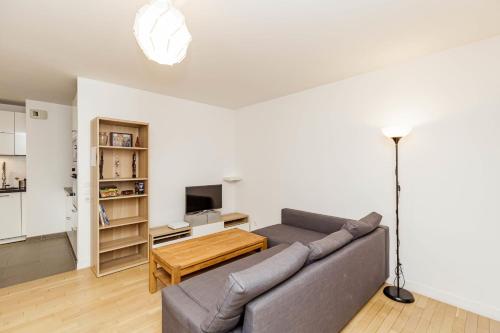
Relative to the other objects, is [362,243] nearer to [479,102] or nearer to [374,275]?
[374,275]

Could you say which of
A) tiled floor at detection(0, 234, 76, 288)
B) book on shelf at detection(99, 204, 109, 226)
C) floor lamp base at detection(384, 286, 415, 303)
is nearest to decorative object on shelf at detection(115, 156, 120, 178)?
book on shelf at detection(99, 204, 109, 226)

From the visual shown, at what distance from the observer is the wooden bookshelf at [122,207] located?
2970 mm

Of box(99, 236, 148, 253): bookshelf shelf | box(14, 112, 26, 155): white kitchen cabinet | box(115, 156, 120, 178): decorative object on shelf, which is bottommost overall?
box(99, 236, 148, 253): bookshelf shelf

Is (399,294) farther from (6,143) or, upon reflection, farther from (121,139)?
(6,143)

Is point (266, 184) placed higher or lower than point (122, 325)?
higher

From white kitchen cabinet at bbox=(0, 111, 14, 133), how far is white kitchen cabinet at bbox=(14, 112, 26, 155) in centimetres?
5

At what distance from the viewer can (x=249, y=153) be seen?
14.5ft

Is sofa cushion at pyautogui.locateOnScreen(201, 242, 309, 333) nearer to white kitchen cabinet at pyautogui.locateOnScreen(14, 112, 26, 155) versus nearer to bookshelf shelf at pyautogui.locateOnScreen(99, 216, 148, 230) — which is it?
bookshelf shelf at pyautogui.locateOnScreen(99, 216, 148, 230)

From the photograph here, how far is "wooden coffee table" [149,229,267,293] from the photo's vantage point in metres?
2.20

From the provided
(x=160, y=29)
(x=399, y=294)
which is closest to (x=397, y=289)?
(x=399, y=294)

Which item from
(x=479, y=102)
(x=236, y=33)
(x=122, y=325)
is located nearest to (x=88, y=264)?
(x=122, y=325)

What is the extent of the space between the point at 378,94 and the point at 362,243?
178cm

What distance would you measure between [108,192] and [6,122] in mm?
2823

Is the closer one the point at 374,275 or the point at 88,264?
the point at 374,275
